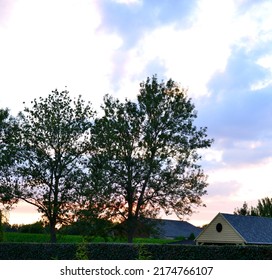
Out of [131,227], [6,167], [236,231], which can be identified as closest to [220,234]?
[236,231]

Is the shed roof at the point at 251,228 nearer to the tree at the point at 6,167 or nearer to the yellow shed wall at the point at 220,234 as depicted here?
the yellow shed wall at the point at 220,234

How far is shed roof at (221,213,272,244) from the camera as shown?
48.6 m

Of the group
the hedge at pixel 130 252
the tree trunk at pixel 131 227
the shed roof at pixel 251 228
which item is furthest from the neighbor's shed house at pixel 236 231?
the hedge at pixel 130 252

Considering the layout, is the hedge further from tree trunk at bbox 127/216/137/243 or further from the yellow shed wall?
the yellow shed wall

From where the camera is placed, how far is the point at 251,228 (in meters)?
50.5

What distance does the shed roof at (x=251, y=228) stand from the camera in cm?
4863

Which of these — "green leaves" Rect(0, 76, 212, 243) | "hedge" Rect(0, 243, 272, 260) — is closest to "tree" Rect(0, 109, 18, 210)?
"green leaves" Rect(0, 76, 212, 243)

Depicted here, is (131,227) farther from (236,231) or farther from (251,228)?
(251,228)

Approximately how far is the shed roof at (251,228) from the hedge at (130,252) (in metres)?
27.9

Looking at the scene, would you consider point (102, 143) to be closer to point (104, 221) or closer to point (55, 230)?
point (104, 221)

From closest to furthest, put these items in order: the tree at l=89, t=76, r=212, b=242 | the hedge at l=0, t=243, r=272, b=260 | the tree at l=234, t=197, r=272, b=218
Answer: the hedge at l=0, t=243, r=272, b=260 < the tree at l=89, t=76, r=212, b=242 < the tree at l=234, t=197, r=272, b=218

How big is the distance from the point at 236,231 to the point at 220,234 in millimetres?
2217

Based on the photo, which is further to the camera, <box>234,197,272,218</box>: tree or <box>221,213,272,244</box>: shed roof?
<box>234,197,272,218</box>: tree

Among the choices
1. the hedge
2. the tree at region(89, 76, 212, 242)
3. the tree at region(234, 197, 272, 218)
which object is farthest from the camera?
the tree at region(234, 197, 272, 218)
